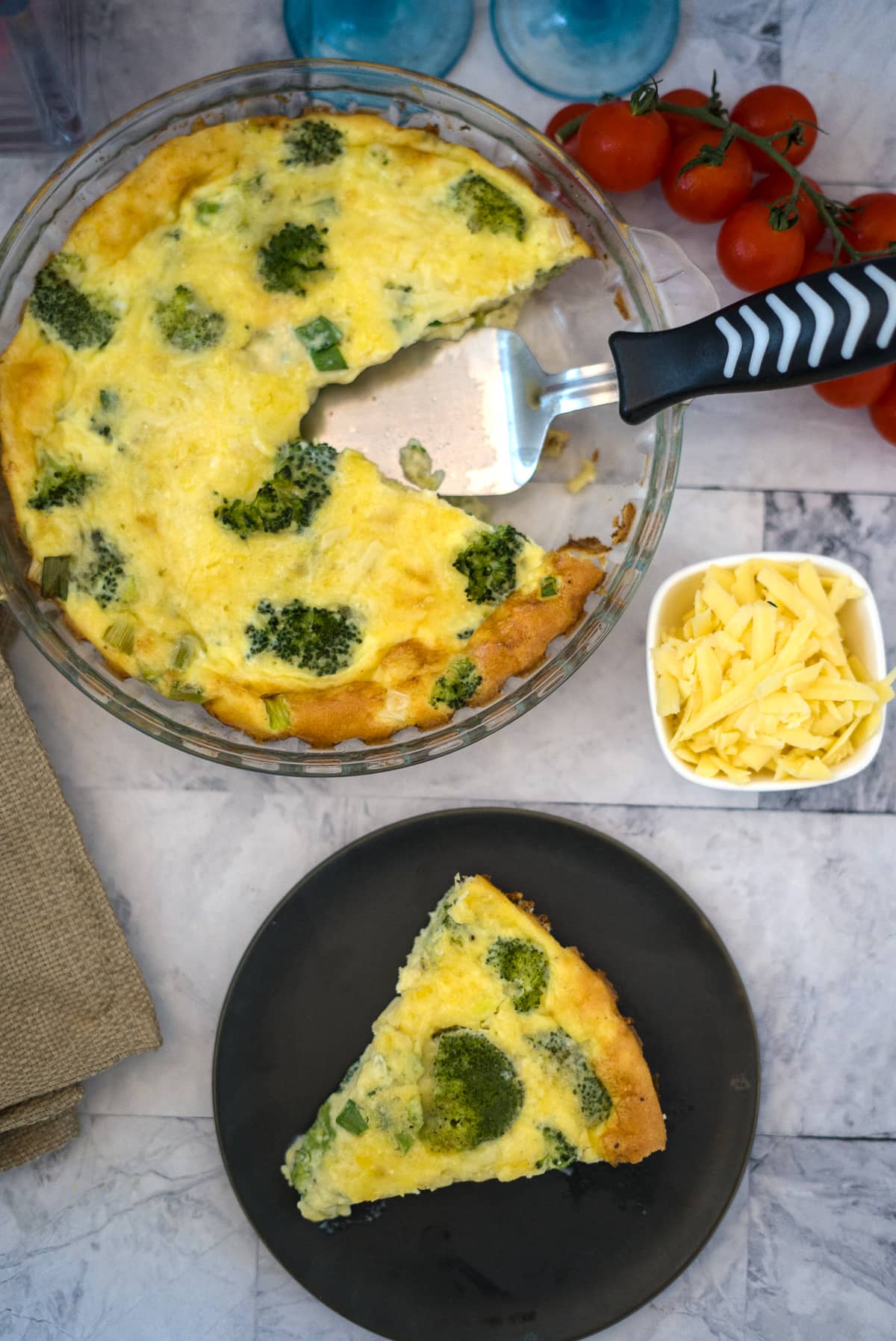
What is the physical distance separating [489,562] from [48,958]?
118 centimetres

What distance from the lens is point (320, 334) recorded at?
181cm

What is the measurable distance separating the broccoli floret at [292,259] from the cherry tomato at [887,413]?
3.74ft

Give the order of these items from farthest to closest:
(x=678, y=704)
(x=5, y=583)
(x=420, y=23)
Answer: (x=420, y=23), (x=678, y=704), (x=5, y=583)

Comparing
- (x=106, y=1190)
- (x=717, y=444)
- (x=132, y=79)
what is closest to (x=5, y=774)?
(x=106, y=1190)

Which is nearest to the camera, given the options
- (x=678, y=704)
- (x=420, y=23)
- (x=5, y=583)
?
(x=5, y=583)

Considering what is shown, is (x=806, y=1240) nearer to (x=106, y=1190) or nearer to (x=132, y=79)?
(x=106, y=1190)

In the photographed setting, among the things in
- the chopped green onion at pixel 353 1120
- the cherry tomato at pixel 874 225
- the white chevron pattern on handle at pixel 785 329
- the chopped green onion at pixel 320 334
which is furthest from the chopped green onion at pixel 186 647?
the cherry tomato at pixel 874 225

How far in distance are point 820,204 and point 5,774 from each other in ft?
6.20

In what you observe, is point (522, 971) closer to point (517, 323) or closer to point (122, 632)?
point (122, 632)

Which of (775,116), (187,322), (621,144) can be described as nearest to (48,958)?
(187,322)

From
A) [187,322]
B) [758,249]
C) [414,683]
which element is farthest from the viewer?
[758,249]

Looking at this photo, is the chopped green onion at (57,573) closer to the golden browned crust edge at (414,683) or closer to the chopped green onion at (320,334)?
the golden browned crust edge at (414,683)

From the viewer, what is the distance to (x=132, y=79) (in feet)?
7.11

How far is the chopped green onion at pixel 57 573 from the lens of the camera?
1.85 m
